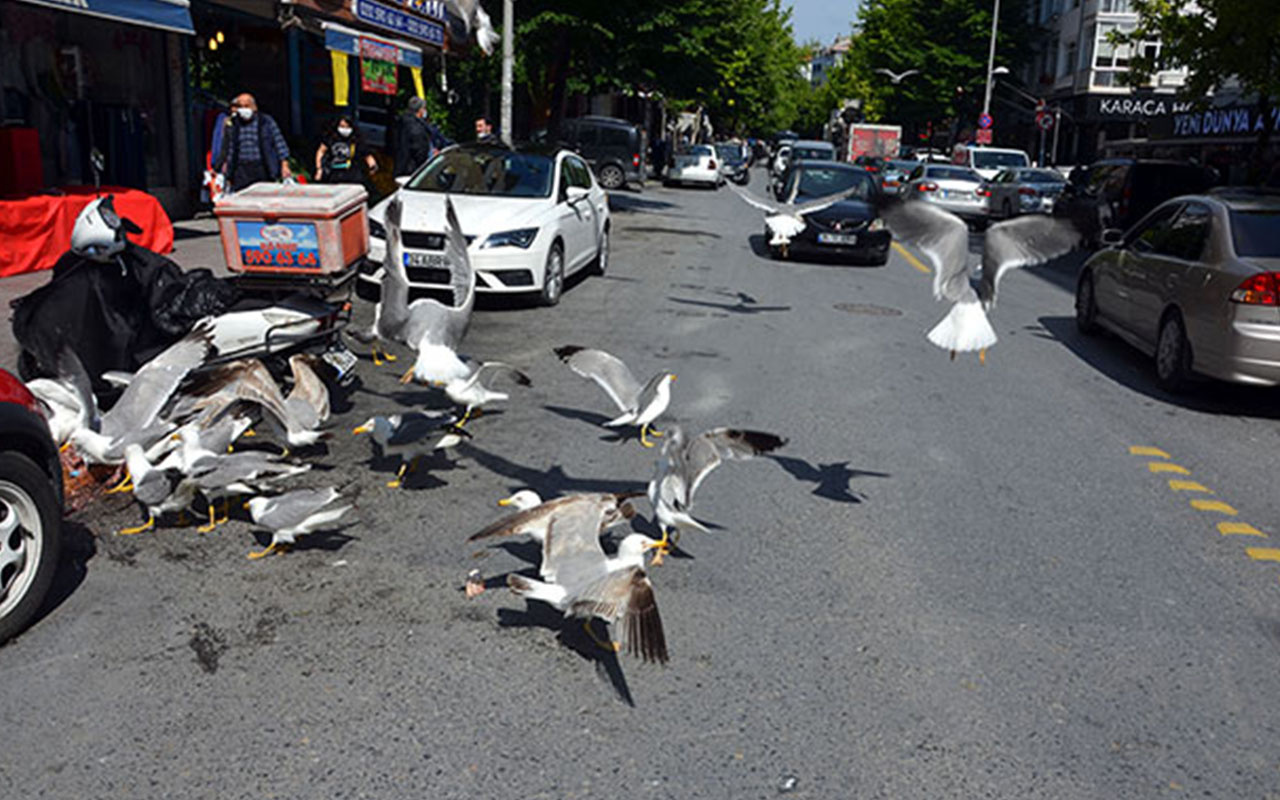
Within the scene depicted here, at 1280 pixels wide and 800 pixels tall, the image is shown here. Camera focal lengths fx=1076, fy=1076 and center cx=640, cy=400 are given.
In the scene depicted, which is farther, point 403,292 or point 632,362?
point 632,362

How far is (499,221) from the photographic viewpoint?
12.0m

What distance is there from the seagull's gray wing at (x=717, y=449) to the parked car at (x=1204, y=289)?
17.7 ft

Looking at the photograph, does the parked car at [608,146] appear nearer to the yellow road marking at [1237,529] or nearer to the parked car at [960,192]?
the parked car at [960,192]

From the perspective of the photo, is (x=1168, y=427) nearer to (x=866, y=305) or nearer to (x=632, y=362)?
(x=632, y=362)

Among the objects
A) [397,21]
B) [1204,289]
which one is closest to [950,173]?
[397,21]

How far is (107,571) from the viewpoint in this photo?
491 cm

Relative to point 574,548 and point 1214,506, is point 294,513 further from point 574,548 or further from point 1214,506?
point 1214,506

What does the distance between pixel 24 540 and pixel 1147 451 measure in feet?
22.9

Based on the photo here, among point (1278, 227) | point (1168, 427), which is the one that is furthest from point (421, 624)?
point (1278, 227)

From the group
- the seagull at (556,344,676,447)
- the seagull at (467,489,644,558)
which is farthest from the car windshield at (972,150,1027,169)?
the seagull at (467,489,644,558)

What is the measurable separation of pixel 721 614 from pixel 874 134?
5802 cm

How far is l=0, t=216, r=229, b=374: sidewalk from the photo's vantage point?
28.2 ft

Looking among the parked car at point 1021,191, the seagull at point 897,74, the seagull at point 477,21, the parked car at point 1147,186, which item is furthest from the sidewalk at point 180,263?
the seagull at point 897,74

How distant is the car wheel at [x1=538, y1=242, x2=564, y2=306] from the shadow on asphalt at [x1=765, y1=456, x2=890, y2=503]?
6017 millimetres
